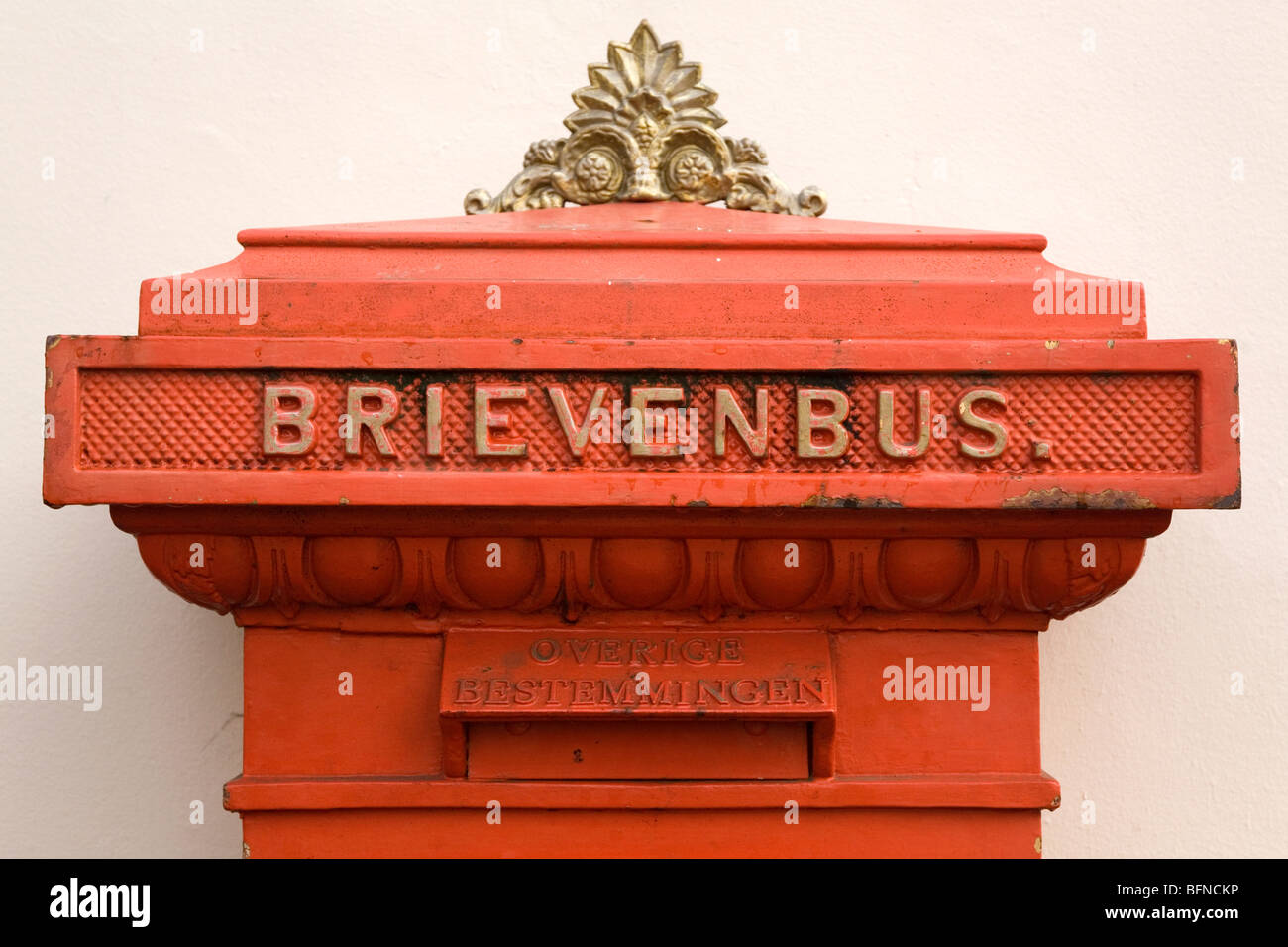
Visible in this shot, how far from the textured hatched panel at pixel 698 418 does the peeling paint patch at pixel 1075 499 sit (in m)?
0.04

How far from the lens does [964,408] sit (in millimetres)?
1563

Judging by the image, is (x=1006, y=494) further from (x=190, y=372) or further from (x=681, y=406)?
(x=190, y=372)

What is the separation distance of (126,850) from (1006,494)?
153 cm

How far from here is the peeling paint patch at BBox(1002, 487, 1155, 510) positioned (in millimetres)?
1544

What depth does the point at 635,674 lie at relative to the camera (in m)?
1.67

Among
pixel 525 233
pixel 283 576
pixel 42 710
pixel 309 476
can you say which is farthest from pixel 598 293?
pixel 42 710

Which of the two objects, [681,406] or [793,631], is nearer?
[681,406]

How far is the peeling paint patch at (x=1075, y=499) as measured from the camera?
1.54 meters
